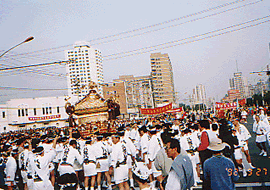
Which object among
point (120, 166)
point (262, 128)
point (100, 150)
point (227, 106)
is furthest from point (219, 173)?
point (227, 106)

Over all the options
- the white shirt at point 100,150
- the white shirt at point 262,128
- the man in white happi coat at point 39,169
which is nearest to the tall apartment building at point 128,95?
the white shirt at point 262,128

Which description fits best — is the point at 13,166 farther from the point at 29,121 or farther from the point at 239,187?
the point at 29,121

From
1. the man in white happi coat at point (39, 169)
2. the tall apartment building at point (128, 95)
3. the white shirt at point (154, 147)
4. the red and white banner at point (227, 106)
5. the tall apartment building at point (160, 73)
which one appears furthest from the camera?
the tall apartment building at point (160, 73)

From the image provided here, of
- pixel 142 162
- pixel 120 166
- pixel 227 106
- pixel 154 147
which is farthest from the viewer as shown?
pixel 227 106

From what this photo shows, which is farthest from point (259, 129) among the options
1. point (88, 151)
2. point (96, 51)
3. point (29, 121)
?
point (96, 51)

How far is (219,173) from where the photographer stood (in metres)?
4.14

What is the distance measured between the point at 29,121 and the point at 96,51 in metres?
113

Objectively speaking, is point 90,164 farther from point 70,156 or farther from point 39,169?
point 39,169

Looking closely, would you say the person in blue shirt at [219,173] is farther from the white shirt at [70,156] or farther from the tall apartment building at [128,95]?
the tall apartment building at [128,95]

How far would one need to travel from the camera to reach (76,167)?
29.7 ft

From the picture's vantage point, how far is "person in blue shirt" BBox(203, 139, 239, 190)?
413 cm

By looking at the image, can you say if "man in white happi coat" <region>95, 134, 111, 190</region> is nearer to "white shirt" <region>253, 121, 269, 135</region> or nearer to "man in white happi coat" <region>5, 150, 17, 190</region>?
"man in white happi coat" <region>5, 150, 17, 190</region>

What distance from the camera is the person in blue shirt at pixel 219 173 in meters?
4.13

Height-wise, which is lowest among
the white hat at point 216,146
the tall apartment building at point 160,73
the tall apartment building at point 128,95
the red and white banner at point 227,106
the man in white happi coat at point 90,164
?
the man in white happi coat at point 90,164
